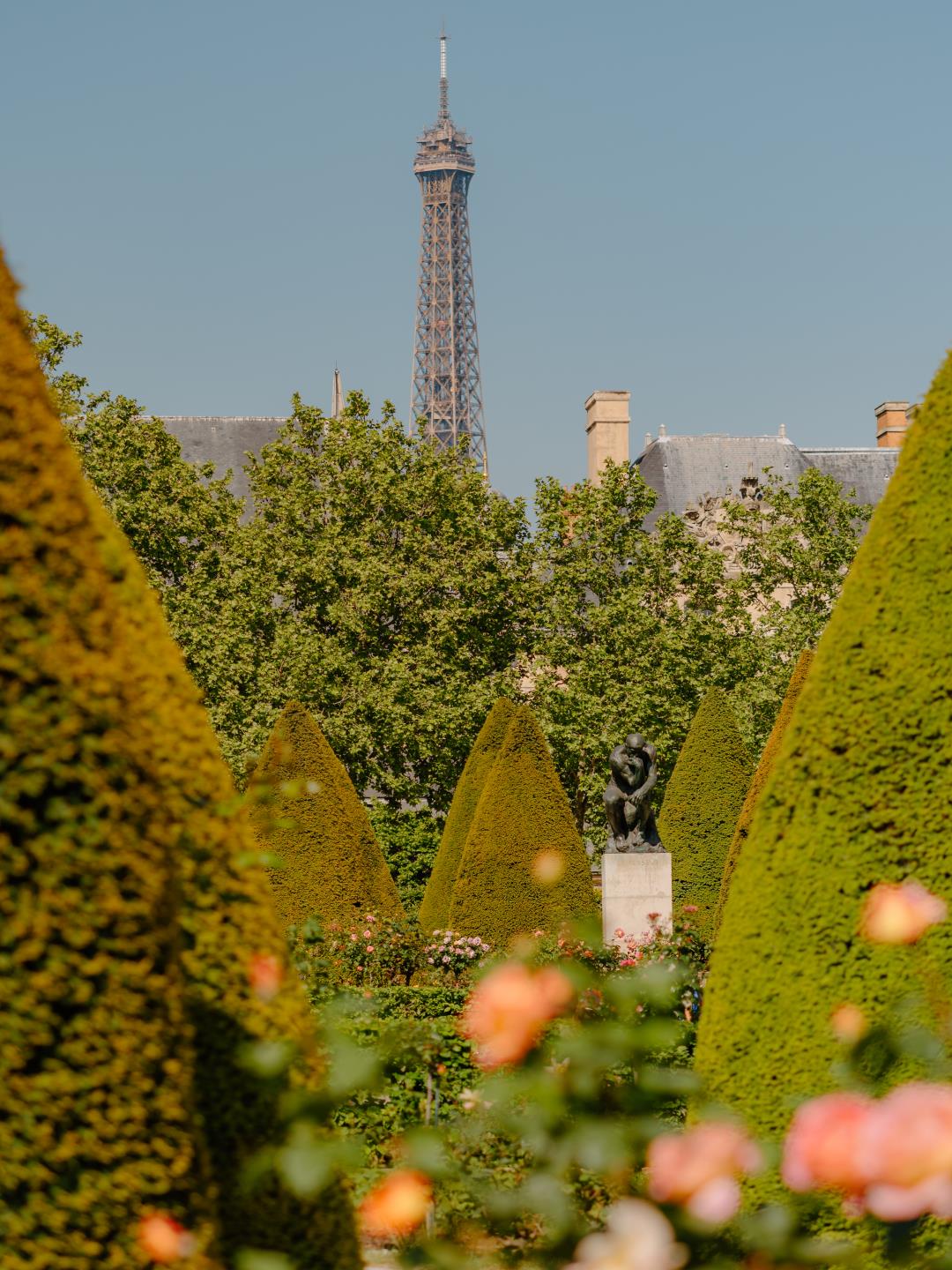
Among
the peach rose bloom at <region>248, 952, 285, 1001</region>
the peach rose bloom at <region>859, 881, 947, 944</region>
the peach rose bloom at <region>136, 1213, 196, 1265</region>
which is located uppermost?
the peach rose bloom at <region>859, 881, 947, 944</region>

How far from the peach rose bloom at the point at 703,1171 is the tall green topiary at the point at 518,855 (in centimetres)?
1104

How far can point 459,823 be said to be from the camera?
16.5 meters

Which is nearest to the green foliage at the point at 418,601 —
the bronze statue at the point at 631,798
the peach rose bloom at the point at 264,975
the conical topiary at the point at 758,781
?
the conical topiary at the point at 758,781

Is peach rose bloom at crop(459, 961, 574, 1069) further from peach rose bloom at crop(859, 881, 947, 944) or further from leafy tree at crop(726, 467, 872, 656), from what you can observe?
leafy tree at crop(726, 467, 872, 656)

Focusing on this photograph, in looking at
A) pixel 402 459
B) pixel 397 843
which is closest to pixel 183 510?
pixel 402 459

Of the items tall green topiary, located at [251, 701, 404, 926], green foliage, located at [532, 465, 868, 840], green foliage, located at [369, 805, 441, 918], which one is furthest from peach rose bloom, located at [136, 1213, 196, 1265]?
green foliage, located at [532, 465, 868, 840]

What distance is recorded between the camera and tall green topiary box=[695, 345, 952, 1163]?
3.95 metres

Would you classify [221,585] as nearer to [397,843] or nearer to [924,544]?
[397,843]

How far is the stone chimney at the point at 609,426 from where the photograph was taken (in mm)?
34375

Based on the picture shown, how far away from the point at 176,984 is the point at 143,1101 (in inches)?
8.1

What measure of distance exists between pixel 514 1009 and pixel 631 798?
12.5 m

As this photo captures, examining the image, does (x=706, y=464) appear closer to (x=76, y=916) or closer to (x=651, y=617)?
(x=651, y=617)

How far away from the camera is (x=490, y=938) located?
45.1 ft

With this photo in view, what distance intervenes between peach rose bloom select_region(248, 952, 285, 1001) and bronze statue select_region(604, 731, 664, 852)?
1203 centimetres
